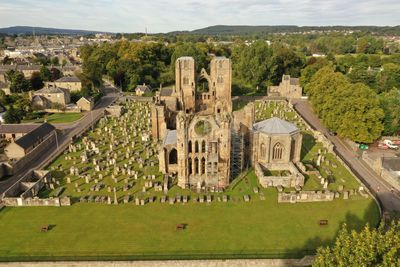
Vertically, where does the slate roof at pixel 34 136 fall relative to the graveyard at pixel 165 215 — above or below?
above

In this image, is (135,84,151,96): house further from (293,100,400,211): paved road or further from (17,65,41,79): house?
(293,100,400,211): paved road

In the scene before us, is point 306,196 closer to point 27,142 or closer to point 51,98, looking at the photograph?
point 27,142

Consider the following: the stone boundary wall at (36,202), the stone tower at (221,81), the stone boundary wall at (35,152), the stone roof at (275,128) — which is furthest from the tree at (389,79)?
the stone boundary wall at (36,202)

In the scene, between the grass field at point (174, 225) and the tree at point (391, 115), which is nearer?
the grass field at point (174, 225)

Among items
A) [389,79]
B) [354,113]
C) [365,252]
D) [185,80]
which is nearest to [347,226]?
[365,252]

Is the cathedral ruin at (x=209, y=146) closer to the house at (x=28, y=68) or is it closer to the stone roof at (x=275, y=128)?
the stone roof at (x=275, y=128)

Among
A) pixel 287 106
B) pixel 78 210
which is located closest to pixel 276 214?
pixel 78 210
